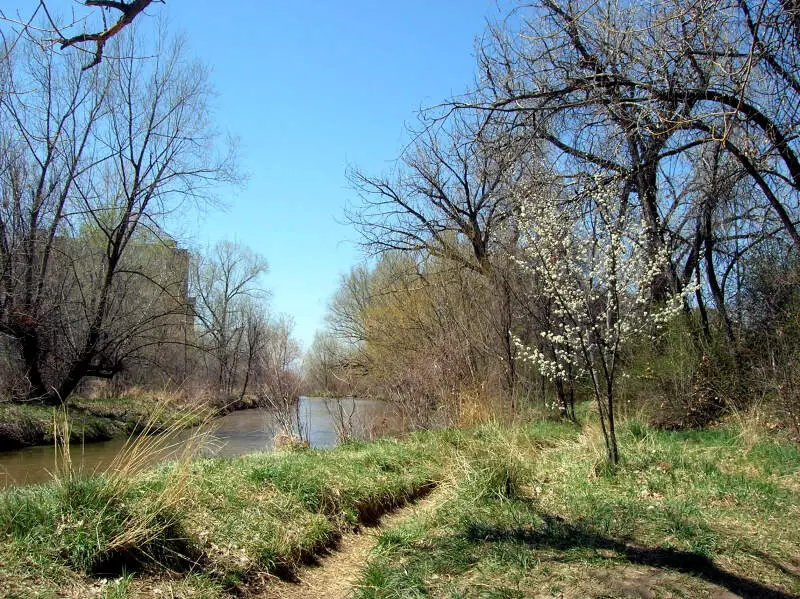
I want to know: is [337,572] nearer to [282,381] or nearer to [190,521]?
[190,521]

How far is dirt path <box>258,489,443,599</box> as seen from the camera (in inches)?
159

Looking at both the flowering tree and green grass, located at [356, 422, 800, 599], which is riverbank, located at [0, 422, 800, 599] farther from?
the flowering tree

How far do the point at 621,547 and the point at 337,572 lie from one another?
2139mm

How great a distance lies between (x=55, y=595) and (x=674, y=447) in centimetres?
615

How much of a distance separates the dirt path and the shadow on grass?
0.95 m

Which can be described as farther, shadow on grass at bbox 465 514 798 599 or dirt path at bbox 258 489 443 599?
dirt path at bbox 258 489 443 599

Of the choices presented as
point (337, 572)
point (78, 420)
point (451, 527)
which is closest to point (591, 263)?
point (451, 527)

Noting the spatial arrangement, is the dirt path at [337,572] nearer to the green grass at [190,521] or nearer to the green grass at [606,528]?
the green grass at [190,521]

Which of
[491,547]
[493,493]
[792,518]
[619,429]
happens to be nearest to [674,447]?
[619,429]

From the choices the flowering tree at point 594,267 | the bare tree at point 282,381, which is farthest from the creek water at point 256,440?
the flowering tree at point 594,267

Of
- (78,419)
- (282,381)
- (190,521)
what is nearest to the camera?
(190,521)

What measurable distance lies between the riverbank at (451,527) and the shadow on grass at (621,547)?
1 centimetres

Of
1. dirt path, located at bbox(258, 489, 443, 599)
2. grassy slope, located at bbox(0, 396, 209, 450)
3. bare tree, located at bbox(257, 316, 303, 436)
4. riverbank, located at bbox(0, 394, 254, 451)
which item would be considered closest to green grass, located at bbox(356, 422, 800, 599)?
dirt path, located at bbox(258, 489, 443, 599)

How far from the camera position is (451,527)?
4625 mm
